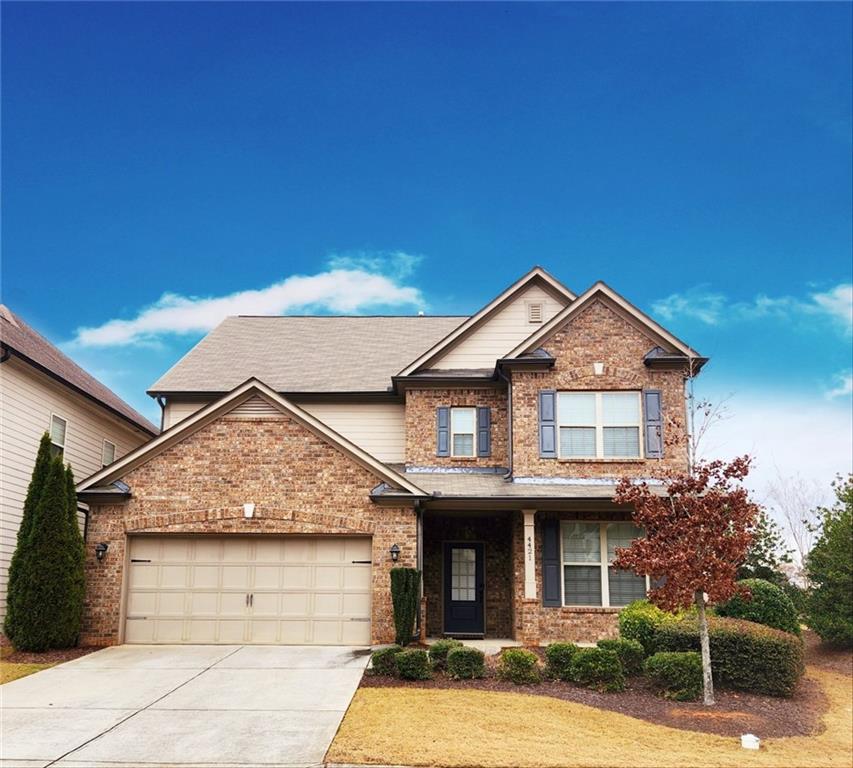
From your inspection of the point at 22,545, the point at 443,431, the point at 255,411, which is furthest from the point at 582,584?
the point at 22,545

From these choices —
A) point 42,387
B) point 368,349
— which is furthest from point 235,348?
point 42,387

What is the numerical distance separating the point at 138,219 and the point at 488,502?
13.0 m

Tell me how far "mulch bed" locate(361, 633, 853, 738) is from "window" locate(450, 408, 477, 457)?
21.4ft

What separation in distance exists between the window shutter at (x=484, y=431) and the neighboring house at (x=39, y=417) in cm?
959

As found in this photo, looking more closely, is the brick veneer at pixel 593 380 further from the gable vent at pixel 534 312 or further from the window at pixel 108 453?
the window at pixel 108 453

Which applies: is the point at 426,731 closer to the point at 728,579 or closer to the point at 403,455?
the point at 728,579

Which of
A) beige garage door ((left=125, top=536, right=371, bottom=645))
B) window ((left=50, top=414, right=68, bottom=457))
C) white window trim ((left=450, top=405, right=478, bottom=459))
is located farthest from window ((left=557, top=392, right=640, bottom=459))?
window ((left=50, top=414, right=68, bottom=457))

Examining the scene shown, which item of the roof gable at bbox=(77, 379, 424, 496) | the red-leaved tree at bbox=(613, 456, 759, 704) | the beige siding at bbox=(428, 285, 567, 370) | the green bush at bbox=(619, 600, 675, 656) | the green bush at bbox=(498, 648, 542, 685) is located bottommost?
the green bush at bbox=(498, 648, 542, 685)

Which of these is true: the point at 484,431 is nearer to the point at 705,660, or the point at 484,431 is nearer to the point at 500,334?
the point at 500,334

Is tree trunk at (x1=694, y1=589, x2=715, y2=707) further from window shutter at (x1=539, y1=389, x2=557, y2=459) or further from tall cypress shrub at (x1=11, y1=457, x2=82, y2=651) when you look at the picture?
tall cypress shrub at (x1=11, y1=457, x2=82, y2=651)

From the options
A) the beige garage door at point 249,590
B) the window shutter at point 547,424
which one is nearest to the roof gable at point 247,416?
the beige garage door at point 249,590

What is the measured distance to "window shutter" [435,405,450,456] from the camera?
19188 millimetres

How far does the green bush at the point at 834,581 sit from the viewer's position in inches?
664

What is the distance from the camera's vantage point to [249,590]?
1606 cm
